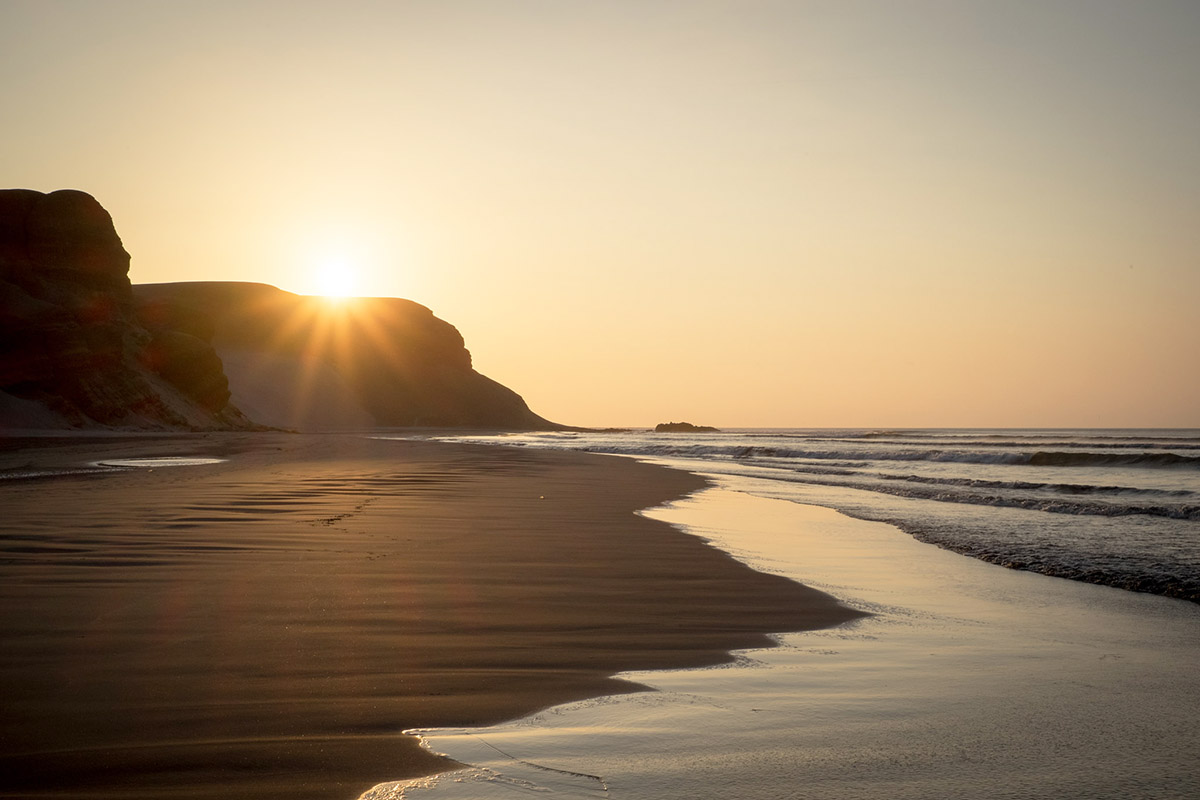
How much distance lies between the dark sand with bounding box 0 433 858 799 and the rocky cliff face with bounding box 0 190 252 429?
1480 inches

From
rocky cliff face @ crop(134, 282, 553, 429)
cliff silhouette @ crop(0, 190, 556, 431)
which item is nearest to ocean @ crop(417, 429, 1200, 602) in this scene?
cliff silhouette @ crop(0, 190, 556, 431)

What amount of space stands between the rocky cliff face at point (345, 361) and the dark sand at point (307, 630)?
92400 millimetres

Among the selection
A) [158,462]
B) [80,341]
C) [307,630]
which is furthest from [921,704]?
[80,341]

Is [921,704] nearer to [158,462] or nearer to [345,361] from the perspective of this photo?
[158,462]

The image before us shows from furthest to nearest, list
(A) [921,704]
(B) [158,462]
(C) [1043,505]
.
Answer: (B) [158,462] < (C) [1043,505] < (A) [921,704]

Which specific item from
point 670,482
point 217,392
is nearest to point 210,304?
point 217,392

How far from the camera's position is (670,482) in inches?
669

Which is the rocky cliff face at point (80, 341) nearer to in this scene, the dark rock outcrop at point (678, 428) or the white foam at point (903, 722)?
the white foam at point (903, 722)

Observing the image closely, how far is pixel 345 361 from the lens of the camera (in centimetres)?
12719

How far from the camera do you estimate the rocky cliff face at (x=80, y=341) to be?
40.0 m

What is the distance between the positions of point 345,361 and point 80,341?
8581 cm

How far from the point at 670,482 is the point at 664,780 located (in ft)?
48.6

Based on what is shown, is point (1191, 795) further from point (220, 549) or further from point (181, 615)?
point (220, 549)

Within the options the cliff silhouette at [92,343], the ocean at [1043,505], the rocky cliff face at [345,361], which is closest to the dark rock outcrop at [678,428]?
the rocky cliff face at [345,361]
